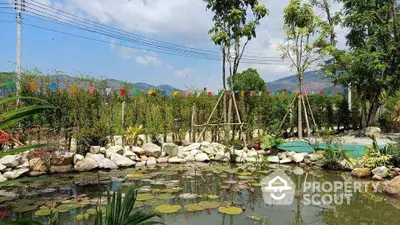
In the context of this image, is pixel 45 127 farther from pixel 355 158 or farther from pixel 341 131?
pixel 341 131

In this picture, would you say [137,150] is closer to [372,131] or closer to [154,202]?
[154,202]

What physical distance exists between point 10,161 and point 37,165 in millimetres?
511

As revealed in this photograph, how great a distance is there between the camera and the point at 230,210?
14.6 ft

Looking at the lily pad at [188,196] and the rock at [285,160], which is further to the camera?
the rock at [285,160]

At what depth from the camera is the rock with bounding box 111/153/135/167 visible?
7902 millimetres

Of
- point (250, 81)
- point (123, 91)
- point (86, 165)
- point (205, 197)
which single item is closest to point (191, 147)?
point (123, 91)

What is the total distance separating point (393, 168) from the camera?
6.83 meters

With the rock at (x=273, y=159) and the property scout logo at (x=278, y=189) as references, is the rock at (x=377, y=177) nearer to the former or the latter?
the property scout logo at (x=278, y=189)

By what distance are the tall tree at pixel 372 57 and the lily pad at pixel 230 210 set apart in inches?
350

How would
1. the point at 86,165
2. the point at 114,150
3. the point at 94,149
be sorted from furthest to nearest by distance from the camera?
the point at 114,150
the point at 94,149
the point at 86,165

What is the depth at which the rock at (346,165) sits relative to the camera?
24.2 ft

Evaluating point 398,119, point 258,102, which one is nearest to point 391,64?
point 398,119

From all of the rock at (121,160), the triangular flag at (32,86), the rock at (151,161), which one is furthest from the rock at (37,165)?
the rock at (151,161)

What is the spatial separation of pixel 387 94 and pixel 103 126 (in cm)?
1018
